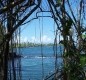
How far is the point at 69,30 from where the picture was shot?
1.36m

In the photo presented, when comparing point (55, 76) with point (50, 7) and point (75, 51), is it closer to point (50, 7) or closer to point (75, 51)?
point (75, 51)

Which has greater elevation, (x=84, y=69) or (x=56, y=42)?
(x=56, y=42)

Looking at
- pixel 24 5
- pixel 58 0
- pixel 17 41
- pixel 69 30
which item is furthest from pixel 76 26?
pixel 17 41

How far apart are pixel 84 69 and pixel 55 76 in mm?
191

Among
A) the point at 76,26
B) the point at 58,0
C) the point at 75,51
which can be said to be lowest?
the point at 75,51

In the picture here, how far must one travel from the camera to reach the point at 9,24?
139 cm

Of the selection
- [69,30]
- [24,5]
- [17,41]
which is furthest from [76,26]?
[17,41]

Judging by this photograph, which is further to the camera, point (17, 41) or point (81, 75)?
point (17, 41)

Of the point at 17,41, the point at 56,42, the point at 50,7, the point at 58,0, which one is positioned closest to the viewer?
the point at 50,7

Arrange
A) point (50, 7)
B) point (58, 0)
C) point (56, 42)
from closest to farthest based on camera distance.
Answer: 1. point (50, 7)
2. point (58, 0)
3. point (56, 42)

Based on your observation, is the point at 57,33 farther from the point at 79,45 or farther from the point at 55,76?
the point at 55,76

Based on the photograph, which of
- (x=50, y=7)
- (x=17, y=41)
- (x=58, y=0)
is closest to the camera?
(x=50, y=7)

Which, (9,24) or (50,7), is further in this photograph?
(9,24)

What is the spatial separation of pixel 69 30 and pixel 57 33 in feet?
0.32
